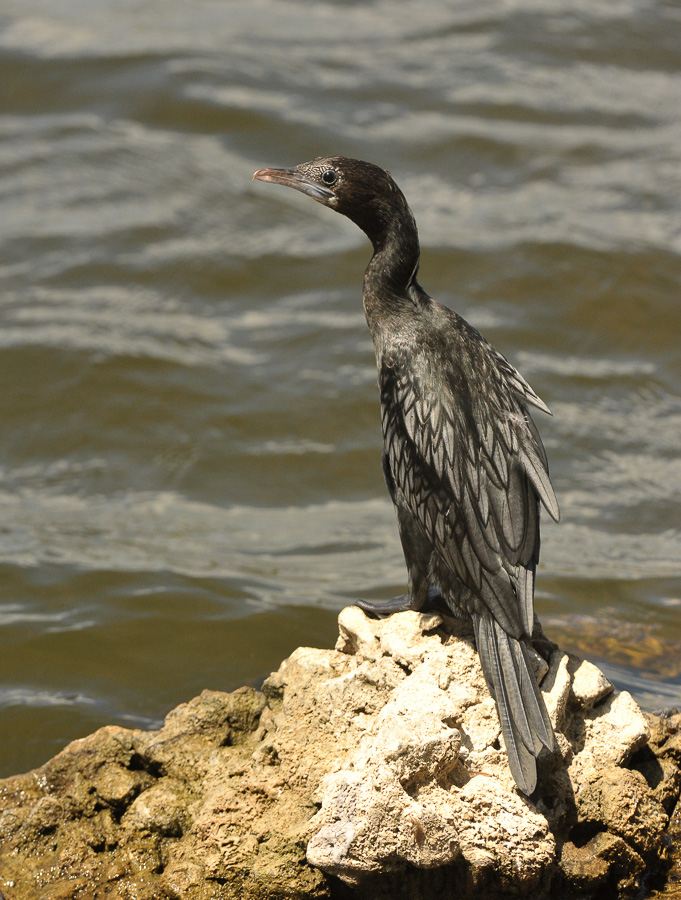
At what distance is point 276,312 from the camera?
9.83 meters

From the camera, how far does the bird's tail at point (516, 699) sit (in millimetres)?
3371

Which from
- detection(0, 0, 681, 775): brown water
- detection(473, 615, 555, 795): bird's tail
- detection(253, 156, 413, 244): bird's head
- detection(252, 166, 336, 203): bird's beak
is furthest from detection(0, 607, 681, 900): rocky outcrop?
detection(252, 166, 336, 203): bird's beak

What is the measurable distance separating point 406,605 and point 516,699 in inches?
29.4

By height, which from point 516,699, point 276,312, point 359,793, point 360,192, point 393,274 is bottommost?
point 359,793

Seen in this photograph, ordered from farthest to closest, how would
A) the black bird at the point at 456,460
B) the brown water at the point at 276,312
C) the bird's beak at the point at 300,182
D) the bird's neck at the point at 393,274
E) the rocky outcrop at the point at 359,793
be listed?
the brown water at the point at 276,312
the bird's beak at the point at 300,182
the bird's neck at the point at 393,274
the black bird at the point at 456,460
the rocky outcrop at the point at 359,793

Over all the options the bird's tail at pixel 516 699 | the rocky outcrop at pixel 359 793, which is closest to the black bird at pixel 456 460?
the bird's tail at pixel 516 699

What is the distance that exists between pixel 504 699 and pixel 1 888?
1840 millimetres

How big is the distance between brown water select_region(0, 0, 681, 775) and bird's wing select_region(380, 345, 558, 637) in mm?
1842

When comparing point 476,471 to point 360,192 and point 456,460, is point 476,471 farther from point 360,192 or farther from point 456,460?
point 360,192

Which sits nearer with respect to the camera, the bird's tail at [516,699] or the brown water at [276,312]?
the bird's tail at [516,699]

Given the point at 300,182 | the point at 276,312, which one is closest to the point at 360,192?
the point at 300,182

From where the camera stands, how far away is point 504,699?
348 centimetres

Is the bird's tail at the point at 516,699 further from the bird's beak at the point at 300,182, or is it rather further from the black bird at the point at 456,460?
the bird's beak at the point at 300,182

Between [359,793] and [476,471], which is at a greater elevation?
[476,471]
